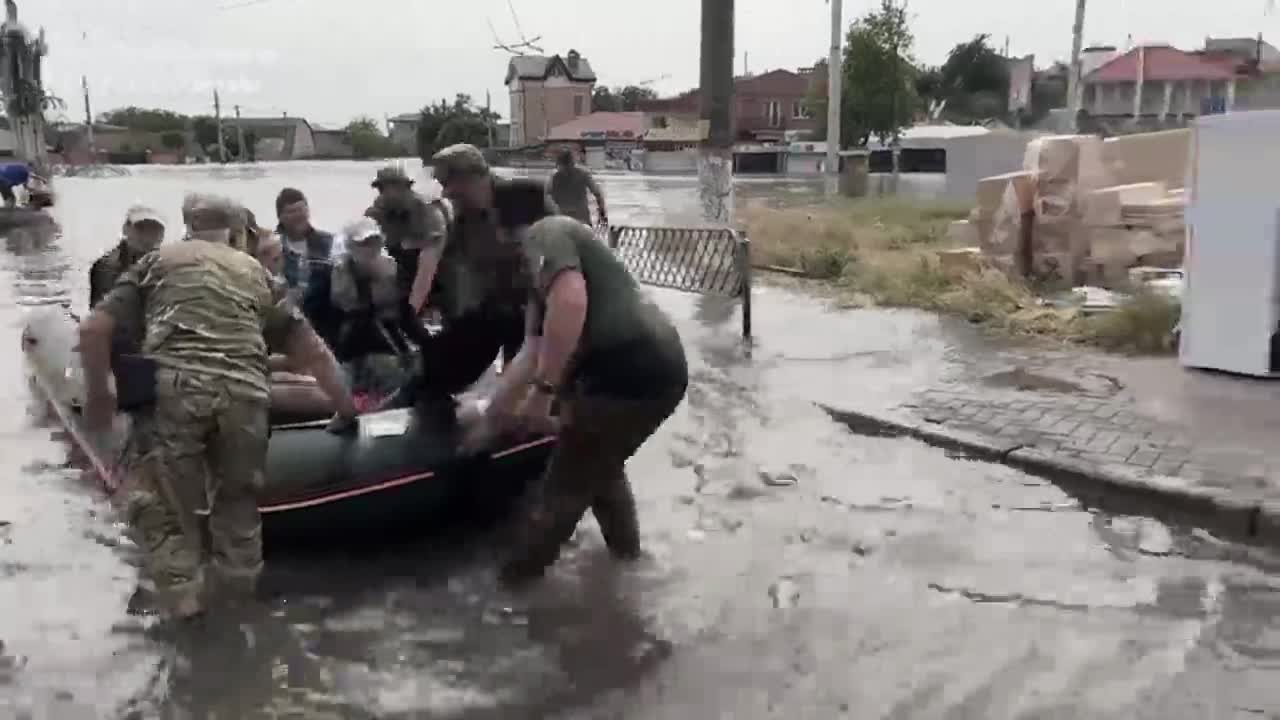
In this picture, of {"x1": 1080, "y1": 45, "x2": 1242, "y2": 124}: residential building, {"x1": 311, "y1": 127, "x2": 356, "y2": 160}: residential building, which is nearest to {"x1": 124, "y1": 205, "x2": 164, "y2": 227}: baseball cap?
{"x1": 1080, "y1": 45, "x2": 1242, "y2": 124}: residential building

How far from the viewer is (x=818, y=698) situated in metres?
4.38

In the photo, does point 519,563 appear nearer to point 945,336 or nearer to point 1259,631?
point 1259,631

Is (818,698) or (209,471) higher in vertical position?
(209,471)

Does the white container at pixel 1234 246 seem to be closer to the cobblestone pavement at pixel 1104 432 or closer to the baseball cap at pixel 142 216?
the cobblestone pavement at pixel 1104 432

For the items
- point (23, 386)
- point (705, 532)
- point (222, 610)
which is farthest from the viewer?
point (23, 386)

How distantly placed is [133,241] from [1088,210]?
9774 mm

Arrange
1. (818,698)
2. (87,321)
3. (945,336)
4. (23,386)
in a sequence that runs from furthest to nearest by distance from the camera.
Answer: (945,336), (23,386), (87,321), (818,698)

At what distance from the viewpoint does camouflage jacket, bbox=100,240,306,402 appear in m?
4.81

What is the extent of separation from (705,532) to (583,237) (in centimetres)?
200

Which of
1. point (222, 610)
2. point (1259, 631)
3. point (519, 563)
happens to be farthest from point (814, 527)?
point (222, 610)

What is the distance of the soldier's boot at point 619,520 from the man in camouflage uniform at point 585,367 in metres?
0.40

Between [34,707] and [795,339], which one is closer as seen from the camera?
[34,707]

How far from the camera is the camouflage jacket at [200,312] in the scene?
481cm

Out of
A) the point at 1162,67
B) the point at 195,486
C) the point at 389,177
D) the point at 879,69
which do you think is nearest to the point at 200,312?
the point at 195,486
